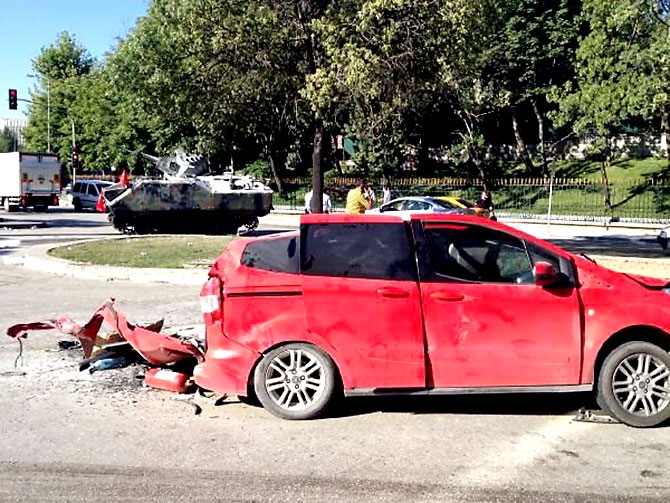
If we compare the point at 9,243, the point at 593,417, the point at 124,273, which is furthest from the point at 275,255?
the point at 9,243

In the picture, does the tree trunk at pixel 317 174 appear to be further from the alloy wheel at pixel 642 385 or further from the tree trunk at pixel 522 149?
the tree trunk at pixel 522 149

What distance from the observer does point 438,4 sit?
1477cm

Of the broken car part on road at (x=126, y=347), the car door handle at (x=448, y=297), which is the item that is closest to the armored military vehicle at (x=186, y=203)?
the broken car part on road at (x=126, y=347)

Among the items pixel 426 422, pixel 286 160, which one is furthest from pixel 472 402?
pixel 286 160

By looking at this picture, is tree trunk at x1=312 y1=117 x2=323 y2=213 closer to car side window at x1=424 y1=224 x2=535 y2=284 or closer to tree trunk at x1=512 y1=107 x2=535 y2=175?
car side window at x1=424 y1=224 x2=535 y2=284

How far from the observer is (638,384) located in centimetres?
566

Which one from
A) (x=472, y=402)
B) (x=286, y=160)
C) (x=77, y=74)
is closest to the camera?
(x=472, y=402)

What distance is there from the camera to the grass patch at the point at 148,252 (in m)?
15.0

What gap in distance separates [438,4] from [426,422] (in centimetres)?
1082

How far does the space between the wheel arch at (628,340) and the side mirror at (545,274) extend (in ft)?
1.95

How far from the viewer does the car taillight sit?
235 inches

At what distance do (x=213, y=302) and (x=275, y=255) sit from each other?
1.98 feet

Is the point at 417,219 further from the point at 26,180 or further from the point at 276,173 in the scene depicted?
the point at 276,173

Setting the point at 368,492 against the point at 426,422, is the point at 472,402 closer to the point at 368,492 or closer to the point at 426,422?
the point at 426,422
